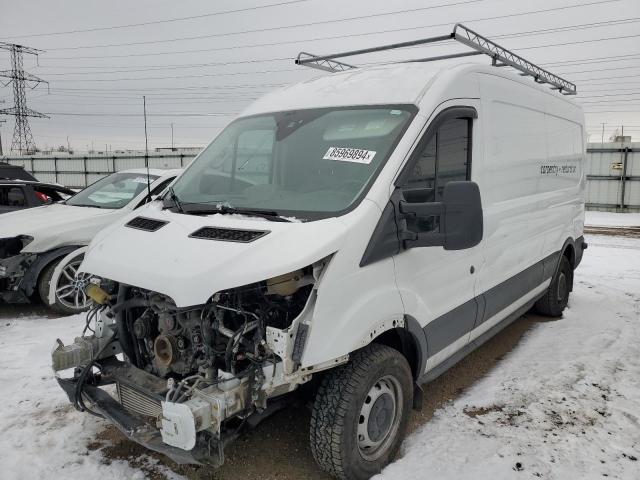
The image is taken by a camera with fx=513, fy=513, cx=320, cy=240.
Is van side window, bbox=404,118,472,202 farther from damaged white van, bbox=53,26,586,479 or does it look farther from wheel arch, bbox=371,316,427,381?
wheel arch, bbox=371,316,427,381

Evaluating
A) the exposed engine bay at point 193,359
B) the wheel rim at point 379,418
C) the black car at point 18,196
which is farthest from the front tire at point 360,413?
the black car at point 18,196

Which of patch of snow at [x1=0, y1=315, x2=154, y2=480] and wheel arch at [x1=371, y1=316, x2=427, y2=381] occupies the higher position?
wheel arch at [x1=371, y1=316, x2=427, y2=381]

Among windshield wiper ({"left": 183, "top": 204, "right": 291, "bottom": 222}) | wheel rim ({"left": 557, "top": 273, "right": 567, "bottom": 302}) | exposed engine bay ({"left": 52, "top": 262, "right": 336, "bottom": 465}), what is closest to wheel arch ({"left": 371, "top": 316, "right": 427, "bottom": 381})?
exposed engine bay ({"left": 52, "top": 262, "right": 336, "bottom": 465})

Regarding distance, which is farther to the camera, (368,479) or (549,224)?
(549,224)

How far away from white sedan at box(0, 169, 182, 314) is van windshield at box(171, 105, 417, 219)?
2.67 metres

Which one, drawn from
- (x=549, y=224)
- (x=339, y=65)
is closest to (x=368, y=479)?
(x=549, y=224)

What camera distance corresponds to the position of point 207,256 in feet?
8.68

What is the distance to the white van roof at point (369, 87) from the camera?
11.3 feet

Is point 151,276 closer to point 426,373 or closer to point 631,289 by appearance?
point 426,373

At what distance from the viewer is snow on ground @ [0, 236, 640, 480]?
320 cm

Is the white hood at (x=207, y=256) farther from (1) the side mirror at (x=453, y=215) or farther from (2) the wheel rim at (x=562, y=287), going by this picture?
(2) the wheel rim at (x=562, y=287)

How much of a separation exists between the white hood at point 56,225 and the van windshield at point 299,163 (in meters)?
3.17

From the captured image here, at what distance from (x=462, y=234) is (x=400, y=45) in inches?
107

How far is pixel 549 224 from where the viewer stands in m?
5.51
